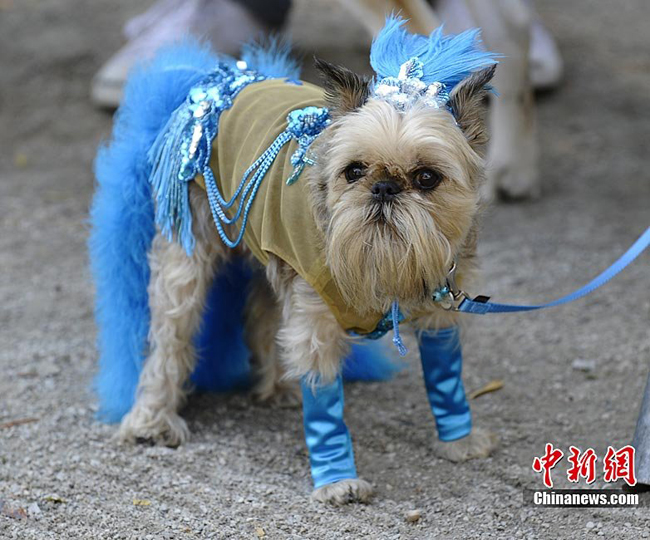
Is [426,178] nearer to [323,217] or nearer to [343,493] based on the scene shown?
[323,217]

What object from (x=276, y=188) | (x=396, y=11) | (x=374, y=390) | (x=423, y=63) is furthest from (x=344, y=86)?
(x=396, y=11)

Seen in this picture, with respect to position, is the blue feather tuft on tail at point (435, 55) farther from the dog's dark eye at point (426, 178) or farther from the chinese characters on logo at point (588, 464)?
the chinese characters on logo at point (588, 464)

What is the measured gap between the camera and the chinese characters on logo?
321cm

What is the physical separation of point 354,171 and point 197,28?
4.34 meters

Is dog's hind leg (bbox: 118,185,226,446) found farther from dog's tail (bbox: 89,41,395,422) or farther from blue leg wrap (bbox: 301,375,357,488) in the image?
blue leg wrap (bbox: 301,375,357,488)

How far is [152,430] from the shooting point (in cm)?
374

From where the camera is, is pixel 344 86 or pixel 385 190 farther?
pixel 344 86

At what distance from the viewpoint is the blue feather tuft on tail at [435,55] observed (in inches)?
A: 110

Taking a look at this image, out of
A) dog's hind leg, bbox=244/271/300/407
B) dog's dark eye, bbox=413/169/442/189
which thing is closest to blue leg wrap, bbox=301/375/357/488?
dog's hind leg, bbox=244/271/300/407

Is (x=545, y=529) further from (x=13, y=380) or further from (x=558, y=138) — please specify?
(x=558, y=138)

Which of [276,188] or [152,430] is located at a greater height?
[276,188]

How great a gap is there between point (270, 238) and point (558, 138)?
14.4 feet

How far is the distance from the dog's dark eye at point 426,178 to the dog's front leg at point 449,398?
78cm

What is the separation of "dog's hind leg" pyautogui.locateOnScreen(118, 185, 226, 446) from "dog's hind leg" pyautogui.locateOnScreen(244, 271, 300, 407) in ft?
1.11
